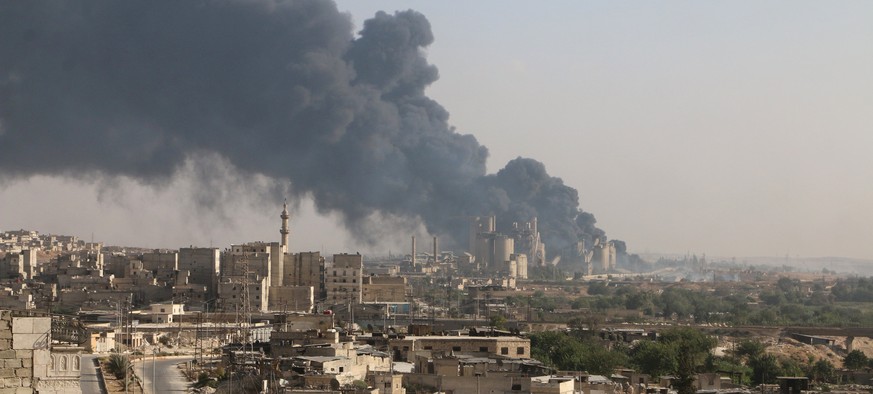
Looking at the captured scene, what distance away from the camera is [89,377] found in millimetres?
30641

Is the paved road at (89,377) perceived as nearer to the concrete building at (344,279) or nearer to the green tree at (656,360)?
the green tree at (656,360)

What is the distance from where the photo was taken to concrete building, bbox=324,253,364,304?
230 ft

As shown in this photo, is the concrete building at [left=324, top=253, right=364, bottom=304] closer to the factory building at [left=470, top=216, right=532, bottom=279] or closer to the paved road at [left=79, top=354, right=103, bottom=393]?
the paved road at [left=79, top=354, right=103, bottom=393]

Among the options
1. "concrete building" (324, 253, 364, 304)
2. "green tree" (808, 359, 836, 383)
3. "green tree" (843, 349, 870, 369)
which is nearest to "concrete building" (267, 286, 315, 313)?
"concrete building" (324, 253, 364, 304)

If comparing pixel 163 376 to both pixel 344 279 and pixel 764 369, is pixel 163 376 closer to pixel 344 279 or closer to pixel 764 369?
pixel 764 369

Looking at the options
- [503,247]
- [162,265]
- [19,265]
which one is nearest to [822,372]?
[162,265]

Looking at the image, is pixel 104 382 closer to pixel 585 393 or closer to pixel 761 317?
pixel 585 393

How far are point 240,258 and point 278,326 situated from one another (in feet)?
89.1

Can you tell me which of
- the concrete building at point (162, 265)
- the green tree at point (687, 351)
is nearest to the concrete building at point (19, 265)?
the concrete building at point (162, 265)

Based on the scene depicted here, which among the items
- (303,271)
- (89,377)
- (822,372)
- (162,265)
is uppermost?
(162,265)

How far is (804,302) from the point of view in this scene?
100125mm

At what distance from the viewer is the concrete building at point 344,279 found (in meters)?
70.1

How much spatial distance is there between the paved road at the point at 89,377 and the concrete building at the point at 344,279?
1260 inches

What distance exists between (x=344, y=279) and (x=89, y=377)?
40.6 metres
